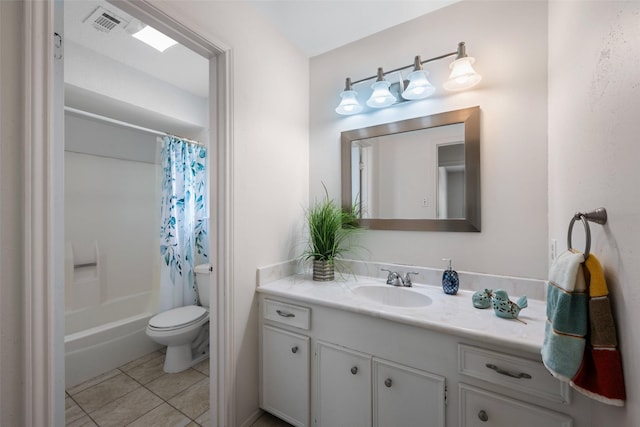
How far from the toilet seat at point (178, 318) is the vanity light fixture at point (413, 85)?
6.35 feet

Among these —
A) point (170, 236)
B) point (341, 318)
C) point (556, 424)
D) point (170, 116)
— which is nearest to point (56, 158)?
point (341, 318)

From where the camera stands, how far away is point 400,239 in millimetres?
1688

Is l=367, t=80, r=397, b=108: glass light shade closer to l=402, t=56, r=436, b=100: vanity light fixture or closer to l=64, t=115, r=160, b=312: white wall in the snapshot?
l=402, t=56, r=436, b=100: vanity light fixture

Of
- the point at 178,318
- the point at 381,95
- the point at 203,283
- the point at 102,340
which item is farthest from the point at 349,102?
the point at 102,340

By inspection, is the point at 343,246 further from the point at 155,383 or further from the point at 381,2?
the point at 155,383

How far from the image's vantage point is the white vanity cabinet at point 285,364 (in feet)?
4.51

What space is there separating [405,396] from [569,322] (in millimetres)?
720

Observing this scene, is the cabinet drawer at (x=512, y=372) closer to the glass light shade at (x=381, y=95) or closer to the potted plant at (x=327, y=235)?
the potted plant at (x=327, y=235)

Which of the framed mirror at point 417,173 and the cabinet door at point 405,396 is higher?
the framed mirror at point 417,173

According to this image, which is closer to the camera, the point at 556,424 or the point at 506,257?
the point at 556,424

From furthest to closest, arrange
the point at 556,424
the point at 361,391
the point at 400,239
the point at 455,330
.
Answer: the point at 400,239, the point at 361,391, the point at 455,330, the point at 556,424

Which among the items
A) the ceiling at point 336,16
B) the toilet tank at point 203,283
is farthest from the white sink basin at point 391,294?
the ceiling at point 336,16

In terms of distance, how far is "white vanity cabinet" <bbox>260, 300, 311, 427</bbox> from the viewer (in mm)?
1376

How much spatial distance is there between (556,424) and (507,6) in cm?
187
